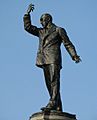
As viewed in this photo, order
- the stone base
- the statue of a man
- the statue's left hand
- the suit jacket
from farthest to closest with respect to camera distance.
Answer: the suit jacket < the statue's left hand < the statue of a man < the stone base

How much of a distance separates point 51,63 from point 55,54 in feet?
1.19

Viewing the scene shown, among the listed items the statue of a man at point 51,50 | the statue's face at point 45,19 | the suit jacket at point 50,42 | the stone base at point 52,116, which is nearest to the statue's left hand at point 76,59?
the statue of a man at point 51,50

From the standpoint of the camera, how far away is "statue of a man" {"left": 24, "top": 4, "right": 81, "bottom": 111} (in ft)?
50.1

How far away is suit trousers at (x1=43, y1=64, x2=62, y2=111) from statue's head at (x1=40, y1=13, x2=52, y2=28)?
1.55 m

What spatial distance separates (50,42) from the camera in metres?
15.8

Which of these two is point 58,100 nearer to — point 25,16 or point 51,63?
point 51,63

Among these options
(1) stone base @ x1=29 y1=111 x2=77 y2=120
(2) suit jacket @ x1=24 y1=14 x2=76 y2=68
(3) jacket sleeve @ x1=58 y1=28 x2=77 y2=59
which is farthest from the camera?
(3) jacket sleeve @ x1=58 y1=28 x2=77 y2=59

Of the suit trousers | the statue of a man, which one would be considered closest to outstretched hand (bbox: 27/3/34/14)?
the statue of a man

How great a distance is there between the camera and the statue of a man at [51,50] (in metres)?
15.3

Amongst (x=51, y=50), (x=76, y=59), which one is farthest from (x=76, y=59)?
(x=51, y=50)

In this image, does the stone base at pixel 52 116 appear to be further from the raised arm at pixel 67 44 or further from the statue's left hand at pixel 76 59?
the raised arm at pixel 67 44

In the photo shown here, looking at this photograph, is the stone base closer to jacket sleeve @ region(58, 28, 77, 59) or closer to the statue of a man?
the statue of a man

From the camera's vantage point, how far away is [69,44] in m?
15.8

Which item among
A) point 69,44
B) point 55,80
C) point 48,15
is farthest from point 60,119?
point 48,15
